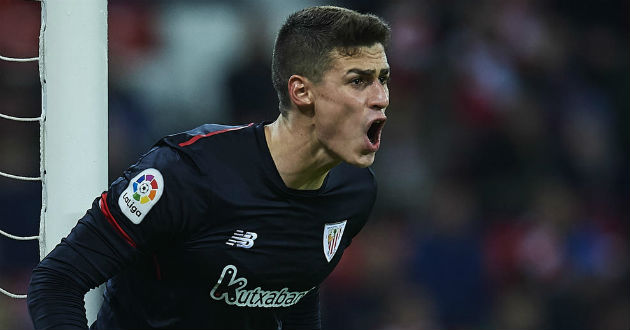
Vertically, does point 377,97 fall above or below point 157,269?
above

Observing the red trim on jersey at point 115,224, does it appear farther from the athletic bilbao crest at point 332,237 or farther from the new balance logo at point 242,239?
the athletic bilbao crest at point 332,237

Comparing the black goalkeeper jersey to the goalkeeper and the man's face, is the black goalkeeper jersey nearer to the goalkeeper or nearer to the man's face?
the goalkeeper

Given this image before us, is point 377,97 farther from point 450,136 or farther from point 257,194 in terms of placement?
point 450,136

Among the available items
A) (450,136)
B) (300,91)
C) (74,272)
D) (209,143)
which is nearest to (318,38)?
(300,91)

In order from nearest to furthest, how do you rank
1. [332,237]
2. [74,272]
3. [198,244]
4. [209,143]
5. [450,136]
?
1. [74,272]
2. [198,244]
3. [209,143]
4. [332,237]
5. [450,136]

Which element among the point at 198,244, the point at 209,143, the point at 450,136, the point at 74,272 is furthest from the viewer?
the point at 450,136

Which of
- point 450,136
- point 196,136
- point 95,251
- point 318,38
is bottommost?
point 450,136

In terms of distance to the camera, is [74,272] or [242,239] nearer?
[74,272]

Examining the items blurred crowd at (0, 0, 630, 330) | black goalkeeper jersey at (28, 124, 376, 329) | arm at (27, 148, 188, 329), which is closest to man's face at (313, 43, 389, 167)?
black goalkeeper jersey at (28, 124, 376, 329)

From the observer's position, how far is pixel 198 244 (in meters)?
2.36

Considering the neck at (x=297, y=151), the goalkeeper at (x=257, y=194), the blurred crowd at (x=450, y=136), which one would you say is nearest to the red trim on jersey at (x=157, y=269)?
the goalkeeper at (x=257, y=194)

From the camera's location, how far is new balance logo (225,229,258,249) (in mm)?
2414

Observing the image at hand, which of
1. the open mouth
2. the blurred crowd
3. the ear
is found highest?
the ear

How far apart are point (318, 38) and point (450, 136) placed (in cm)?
388
